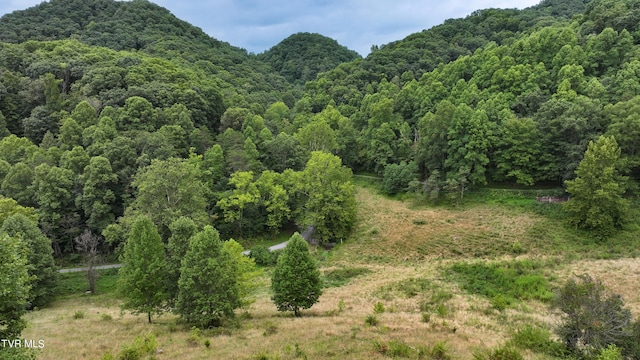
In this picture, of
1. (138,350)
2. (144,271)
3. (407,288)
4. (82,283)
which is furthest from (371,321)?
(82,283)

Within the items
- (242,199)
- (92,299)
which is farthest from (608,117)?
(92,299)

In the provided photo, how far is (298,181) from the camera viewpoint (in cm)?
4809

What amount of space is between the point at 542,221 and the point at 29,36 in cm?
12395

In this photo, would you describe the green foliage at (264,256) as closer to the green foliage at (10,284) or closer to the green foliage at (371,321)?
the green foliage at (371,321)

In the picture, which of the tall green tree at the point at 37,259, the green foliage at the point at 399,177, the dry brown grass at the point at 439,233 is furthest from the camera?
the green foliage at the point at 399,177

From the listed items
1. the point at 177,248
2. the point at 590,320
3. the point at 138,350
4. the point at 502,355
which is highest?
the point at 177,248

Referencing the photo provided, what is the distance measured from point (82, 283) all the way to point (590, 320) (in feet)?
133

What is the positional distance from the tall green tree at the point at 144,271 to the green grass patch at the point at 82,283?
14354 mm

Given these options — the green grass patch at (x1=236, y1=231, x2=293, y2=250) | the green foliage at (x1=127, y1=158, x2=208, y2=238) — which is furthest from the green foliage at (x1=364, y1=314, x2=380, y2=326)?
the green grass patch at (x1=236, y1=231, x2=293, y2=250)

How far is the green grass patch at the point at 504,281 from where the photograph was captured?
28078mm

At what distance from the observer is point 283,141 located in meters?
54.7

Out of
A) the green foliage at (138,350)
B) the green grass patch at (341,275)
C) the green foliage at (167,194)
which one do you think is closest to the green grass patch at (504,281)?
the green grass patch at (341,275)

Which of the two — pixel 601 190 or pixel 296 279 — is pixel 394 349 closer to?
pixel 296 279

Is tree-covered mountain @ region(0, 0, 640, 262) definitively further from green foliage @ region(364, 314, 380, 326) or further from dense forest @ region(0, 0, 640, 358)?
green foliage @ region(364, 314, 380, 326)
